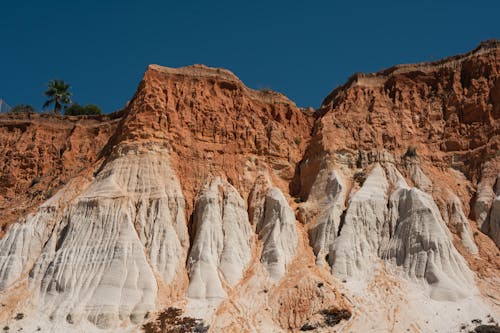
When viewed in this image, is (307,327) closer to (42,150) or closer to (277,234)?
(277,234)

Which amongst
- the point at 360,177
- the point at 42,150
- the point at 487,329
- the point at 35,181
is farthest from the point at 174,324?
the point at 42,150

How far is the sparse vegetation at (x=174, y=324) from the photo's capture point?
32.3m

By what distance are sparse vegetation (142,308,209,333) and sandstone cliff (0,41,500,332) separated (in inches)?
25.4

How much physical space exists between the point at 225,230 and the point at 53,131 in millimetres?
20906

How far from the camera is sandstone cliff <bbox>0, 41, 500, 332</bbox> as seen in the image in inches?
1340

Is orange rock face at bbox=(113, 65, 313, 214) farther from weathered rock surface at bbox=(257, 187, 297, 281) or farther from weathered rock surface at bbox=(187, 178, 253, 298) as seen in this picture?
weathered rock surface at bbox=(257, 187, 297, 281)

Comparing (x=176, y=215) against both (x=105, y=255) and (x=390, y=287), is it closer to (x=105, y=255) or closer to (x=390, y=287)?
(x=105, y=255)

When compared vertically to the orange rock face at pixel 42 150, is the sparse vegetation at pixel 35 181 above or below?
below

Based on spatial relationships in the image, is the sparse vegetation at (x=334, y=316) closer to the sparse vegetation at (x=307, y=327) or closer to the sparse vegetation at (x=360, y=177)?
the sparse vegetation at (x=307, y=327)

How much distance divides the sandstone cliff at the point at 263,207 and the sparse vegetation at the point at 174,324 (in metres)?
0.64

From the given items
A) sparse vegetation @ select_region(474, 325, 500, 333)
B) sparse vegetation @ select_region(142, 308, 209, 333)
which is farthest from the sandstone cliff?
sparse vegetation @ select_region(474, 325, 500, 333)

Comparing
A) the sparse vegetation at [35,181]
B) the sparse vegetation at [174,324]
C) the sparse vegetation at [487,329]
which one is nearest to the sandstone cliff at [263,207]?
the sparse vegetation at [35,181]

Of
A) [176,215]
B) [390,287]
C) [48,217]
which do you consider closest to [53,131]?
[48,217]

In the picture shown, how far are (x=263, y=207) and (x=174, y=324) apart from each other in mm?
11214
